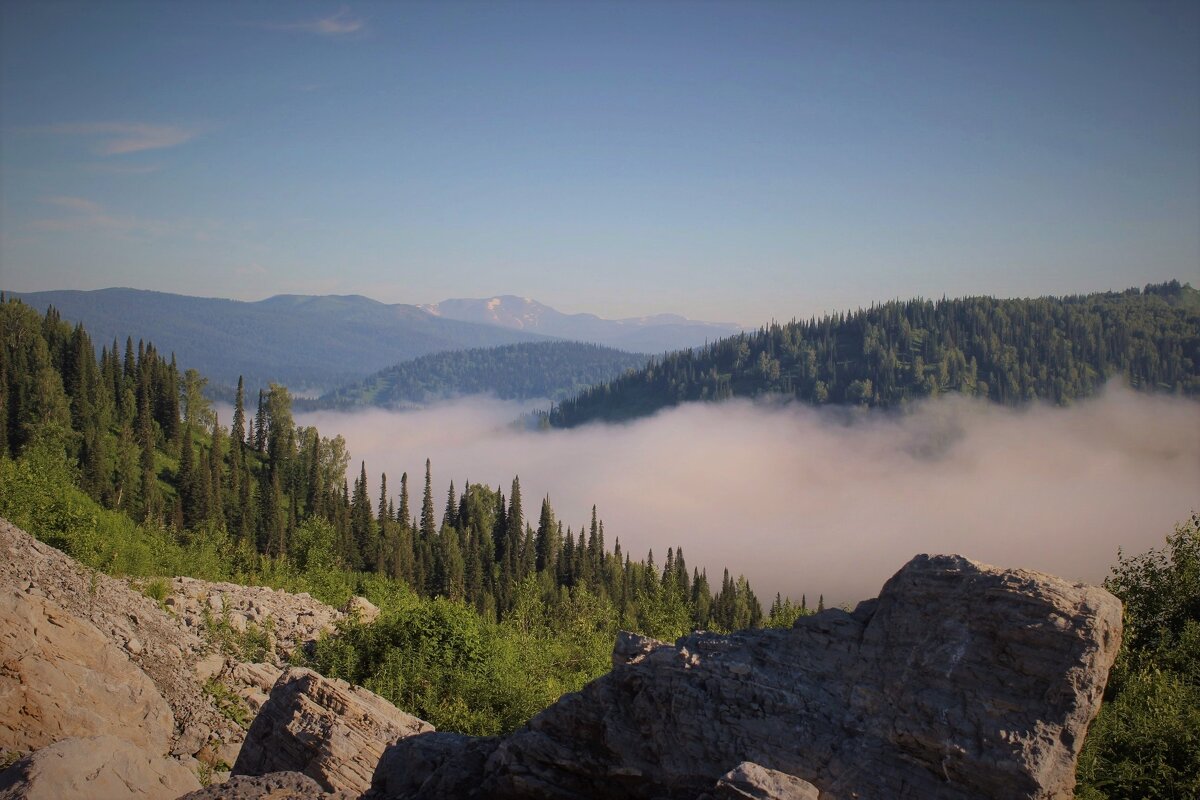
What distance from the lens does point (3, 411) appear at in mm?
98500

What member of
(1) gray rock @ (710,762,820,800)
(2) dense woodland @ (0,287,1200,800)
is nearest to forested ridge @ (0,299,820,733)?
(2) dense woodland @ (0,287,1200,800)

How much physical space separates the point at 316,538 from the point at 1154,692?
321 feet

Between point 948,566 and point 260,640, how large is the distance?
36109 millimetres

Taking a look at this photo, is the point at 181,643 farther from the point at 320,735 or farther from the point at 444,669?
the point at 320,735

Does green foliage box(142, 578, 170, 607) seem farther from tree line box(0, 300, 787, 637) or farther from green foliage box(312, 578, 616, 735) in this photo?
tree line box(0, 300, 787, 637)

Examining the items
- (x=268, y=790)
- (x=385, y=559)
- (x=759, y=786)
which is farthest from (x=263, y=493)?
(x=759, y=786)

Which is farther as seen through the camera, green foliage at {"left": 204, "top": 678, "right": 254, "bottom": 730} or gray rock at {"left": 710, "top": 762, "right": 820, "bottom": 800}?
green foliage at {"left": 204, "top": 678, "right": 254, "bottom": 730}

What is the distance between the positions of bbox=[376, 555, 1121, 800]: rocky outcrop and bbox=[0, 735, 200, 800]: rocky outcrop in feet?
20.6

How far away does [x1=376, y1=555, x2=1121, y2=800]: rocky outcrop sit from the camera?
11555 millimetres

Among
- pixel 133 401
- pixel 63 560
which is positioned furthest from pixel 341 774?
pixel 133 401

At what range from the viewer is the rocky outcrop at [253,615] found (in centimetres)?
3834

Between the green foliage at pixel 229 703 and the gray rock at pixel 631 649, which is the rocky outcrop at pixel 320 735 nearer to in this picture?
the green foliage at pixel 229 703

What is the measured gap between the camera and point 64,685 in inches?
887

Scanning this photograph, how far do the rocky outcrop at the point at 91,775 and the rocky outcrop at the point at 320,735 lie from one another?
6.66 ft
